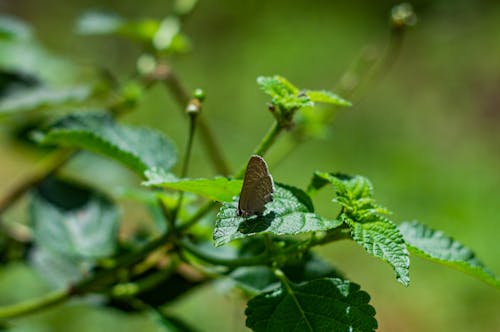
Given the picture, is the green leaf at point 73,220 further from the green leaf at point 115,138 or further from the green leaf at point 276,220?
the green leaf at point 276,220

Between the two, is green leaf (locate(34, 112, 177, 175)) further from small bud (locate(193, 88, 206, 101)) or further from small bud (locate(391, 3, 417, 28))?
small bud (locate(391, 3, 417, 28))

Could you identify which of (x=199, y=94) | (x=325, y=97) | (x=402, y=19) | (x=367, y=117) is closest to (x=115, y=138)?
(x=199, y=94)

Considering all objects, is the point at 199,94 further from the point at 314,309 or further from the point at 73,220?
the point at 73,220

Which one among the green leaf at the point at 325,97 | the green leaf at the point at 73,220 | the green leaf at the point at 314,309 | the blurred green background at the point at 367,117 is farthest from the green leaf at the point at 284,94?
the blurred green background at the point at 367,117

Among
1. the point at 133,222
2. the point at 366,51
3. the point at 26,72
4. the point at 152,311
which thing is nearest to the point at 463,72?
the point at 133,222

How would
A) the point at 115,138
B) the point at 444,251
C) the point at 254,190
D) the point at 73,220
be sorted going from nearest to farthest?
the point at 254,190 < the point at 444,251 < the point at 115,138 < the point at 73,220

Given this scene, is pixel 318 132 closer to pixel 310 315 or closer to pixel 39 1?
pixel 310 315
